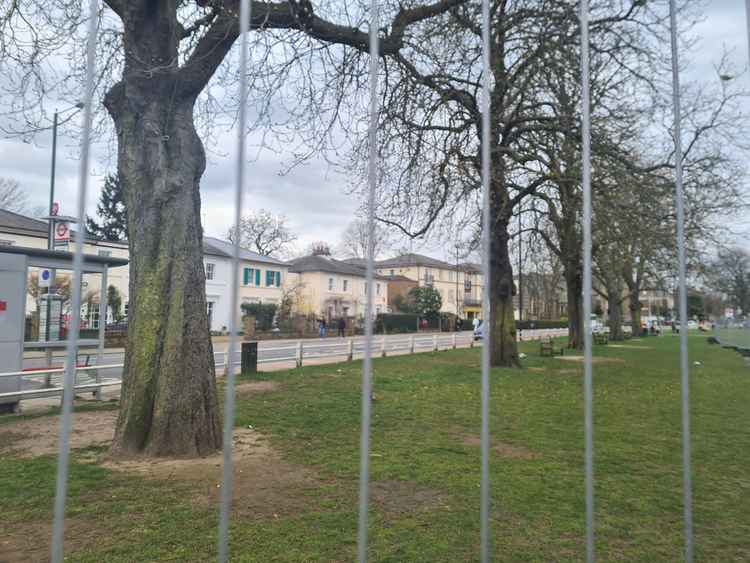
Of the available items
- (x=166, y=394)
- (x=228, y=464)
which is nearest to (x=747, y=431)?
(x=166, y=394)

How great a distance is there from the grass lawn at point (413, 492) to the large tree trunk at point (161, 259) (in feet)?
1.77

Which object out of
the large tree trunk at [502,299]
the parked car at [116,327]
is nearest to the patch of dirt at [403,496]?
the large tree trunk at [502,299]

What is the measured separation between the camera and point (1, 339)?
8.38 metres

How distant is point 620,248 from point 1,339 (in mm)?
12865

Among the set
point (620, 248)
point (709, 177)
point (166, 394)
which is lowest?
point (166, 394)

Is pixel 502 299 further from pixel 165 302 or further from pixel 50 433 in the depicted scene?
pixel 50 433

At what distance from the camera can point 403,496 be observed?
442 centimetres

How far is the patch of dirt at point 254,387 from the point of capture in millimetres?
10290

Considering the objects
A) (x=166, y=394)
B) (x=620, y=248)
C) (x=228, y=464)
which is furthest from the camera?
(x=620, y=248)

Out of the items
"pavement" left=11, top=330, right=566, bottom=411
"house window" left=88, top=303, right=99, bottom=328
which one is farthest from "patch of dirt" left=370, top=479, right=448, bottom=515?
"house window" left=88, top=303, right=99, bottom=328

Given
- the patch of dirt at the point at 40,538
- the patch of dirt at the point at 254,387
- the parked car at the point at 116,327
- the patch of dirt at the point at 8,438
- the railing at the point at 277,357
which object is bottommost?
the patch of dirt at the point at 8,438

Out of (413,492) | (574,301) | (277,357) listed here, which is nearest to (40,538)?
(413,492)

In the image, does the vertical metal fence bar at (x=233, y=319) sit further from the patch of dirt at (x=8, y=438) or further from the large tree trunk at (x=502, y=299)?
the large tree trunk at (x=502, y=299)

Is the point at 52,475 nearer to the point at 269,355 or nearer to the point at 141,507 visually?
the point at 141,507
